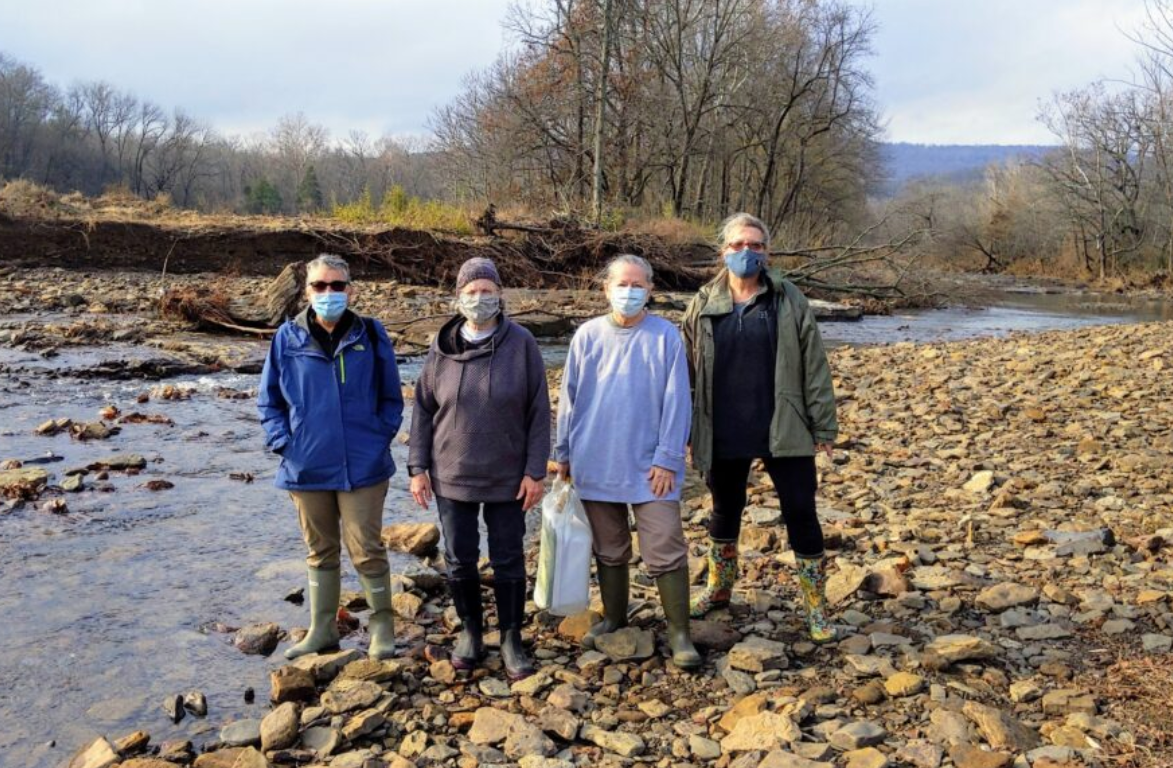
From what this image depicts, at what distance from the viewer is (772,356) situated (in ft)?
13.9

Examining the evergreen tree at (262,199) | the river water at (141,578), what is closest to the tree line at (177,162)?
the evergreen tree at (262,199)

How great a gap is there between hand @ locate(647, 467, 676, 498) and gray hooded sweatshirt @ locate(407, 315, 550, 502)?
0.47 meters

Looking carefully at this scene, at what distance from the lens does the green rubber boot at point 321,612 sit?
4430 mm

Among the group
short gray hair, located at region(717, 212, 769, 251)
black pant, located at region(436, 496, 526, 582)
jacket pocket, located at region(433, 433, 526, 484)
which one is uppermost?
short gray hair, located at region(717, 212, 769, 251)

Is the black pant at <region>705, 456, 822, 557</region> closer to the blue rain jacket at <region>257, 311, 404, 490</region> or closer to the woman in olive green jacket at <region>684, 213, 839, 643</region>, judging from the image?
the woman in olive green jacket at <region>684, 213, 839, 643</region>

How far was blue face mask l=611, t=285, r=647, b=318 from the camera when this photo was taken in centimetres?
406

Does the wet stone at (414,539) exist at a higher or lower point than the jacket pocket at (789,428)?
lower

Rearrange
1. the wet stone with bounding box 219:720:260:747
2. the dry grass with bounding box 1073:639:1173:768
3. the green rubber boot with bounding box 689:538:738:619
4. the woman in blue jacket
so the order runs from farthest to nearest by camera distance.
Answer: the green rubber boot with bounding box 689:538:738:619 → the woman in blue jacket → the wet stone with bounding box 219:720:260:747 → the dry grass with bounding box 1073:639:1173:768

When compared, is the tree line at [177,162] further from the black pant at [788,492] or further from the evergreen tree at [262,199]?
the black pant at [788,492]

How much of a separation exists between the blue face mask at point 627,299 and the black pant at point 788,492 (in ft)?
2.74

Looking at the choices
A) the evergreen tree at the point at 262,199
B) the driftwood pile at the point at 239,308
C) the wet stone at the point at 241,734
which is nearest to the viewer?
the wet stone at the point at 241,734

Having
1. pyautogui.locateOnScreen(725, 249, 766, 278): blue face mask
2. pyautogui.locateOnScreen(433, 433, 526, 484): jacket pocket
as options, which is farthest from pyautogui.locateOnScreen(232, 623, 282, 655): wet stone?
pyautogui.locateOnScreen(725, 249, 766, 278): blue face mask

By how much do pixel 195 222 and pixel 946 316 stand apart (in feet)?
65.4

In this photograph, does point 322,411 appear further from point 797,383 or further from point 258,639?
point 797,383
